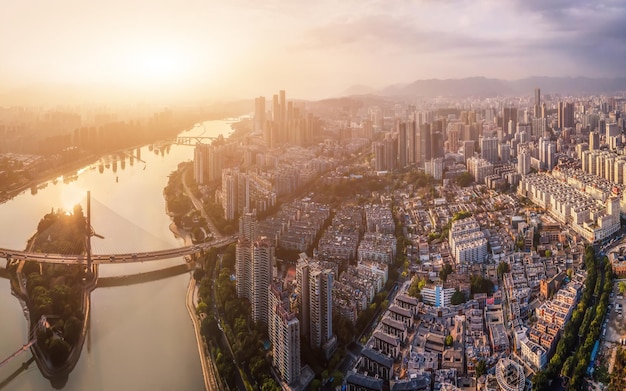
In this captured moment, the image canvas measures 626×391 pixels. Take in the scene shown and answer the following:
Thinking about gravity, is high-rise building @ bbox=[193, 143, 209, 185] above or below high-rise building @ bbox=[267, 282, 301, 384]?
above

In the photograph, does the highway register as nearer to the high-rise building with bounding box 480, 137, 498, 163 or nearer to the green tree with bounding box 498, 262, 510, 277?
the green tree with bounding box 498, 262, 510, 277

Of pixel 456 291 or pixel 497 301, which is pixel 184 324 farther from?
pixel 497 301

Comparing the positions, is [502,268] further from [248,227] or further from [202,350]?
[202,350]

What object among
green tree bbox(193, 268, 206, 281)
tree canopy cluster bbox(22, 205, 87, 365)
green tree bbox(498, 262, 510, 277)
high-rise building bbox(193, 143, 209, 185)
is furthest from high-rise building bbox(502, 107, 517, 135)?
tree canopy cluster bbox(22, 205, 87, 365)

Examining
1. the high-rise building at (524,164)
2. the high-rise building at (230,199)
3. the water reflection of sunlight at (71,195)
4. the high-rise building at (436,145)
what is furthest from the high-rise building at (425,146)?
the water reflection of sunlight at (71,195)

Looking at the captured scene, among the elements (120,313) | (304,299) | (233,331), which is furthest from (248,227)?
(304,299)

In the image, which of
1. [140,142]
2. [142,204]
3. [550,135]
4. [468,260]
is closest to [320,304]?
[468,260]
